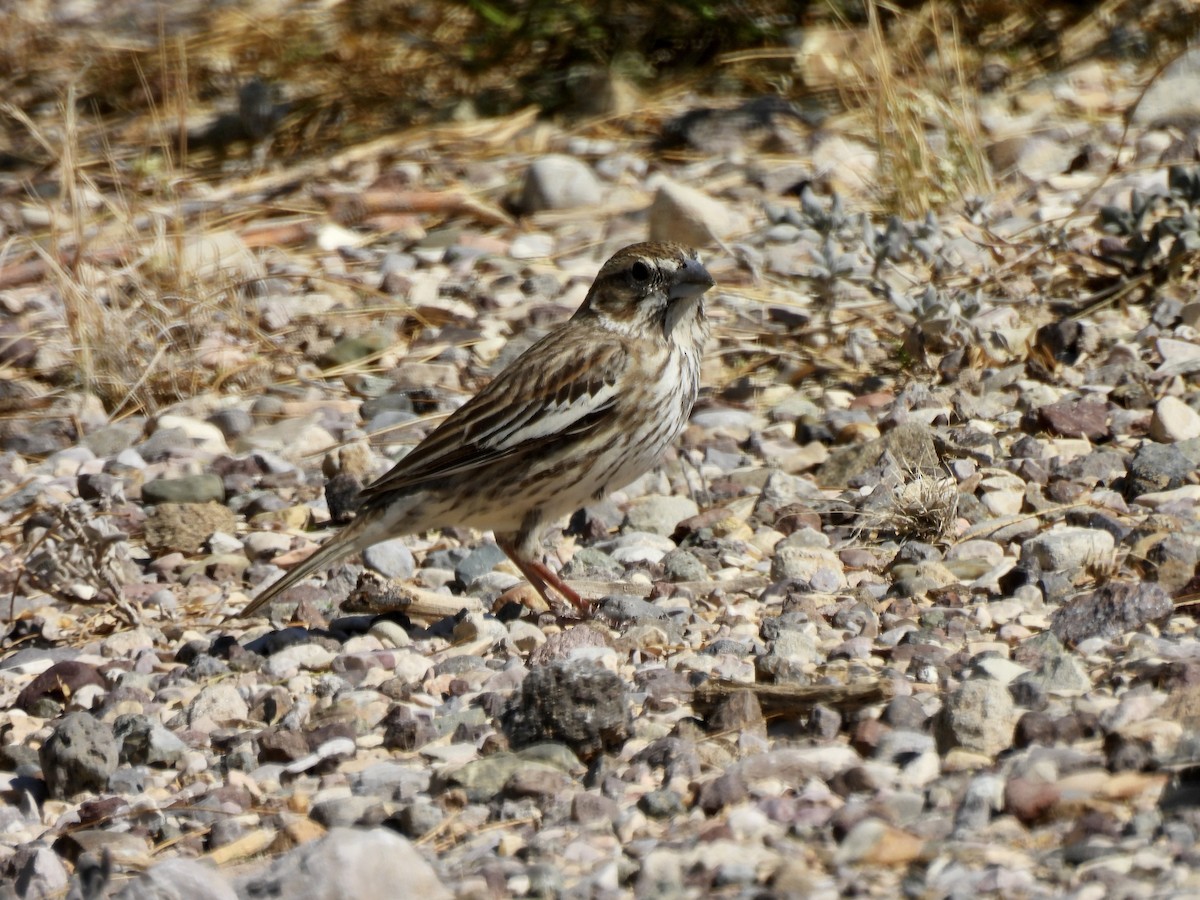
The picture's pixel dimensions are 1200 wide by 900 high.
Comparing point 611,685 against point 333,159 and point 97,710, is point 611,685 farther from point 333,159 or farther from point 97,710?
point 333,159

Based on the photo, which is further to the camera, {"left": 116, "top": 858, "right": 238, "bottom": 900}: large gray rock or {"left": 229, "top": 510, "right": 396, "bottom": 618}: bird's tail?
{"left": 229, "top": 510, "right": 396, "bottom": 618}: bird's tail

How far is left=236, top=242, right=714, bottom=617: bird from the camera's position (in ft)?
16.9

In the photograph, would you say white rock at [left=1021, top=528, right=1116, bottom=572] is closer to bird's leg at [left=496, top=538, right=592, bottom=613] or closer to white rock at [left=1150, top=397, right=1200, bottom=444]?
white rock at [left=1150, top=397, right=1200, bottom=444]

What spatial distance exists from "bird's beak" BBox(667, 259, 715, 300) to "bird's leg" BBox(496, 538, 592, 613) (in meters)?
0.93

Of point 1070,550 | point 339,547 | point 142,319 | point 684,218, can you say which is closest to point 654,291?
point 339,547

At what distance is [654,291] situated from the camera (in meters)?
5.42

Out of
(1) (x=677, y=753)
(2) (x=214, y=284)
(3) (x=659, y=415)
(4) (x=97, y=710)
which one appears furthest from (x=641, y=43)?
(1) (x=677, y=753)

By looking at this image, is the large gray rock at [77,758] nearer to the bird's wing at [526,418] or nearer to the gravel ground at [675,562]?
the gravel ground at [675,562]

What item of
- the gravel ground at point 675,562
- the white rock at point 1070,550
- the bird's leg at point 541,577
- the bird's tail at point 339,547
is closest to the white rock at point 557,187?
the gravel ground at point 675,562

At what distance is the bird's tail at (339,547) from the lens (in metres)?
5.06

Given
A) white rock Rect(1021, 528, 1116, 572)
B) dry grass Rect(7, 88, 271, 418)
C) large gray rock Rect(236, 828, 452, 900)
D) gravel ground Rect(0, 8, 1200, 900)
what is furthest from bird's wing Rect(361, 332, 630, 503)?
large gray rock Rect(236, 828, 452, 900)

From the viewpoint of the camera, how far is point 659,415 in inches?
204

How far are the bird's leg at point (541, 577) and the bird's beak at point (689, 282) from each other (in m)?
0.93

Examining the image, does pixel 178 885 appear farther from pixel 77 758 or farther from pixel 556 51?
pixel 556 51
